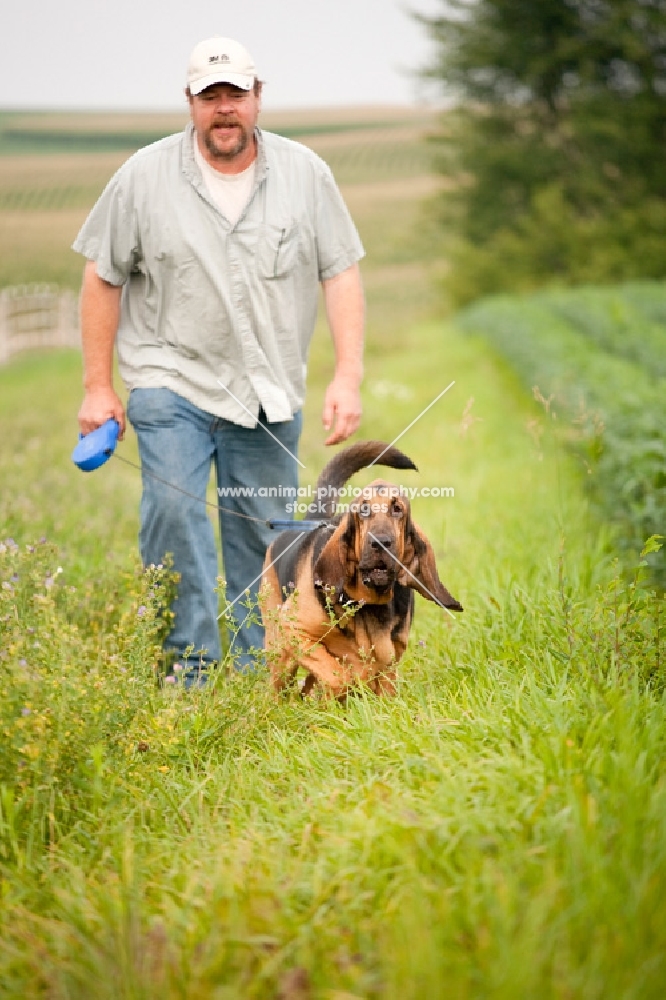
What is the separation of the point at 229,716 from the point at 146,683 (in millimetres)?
375

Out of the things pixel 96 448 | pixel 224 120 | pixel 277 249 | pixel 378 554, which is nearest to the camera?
pixel 378 554

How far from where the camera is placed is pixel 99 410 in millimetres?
4352

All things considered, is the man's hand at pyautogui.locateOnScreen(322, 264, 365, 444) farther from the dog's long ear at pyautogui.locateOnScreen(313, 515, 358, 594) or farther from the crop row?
the crop row

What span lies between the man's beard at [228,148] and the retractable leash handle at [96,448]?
3.91 feet

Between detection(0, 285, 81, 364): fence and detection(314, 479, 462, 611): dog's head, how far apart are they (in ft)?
78.1

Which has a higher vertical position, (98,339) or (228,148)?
(228,148)

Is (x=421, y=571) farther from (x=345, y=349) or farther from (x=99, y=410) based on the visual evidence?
(x=99, y=410)

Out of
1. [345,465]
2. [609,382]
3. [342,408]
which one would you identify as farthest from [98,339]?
[609,382]

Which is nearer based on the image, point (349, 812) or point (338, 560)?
point (349, 812)

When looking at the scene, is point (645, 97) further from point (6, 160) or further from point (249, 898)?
point (6, 160)

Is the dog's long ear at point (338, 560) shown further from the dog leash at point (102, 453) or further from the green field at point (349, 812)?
the green field at point (349, 812)

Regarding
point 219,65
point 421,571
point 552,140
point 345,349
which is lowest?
point 552,140

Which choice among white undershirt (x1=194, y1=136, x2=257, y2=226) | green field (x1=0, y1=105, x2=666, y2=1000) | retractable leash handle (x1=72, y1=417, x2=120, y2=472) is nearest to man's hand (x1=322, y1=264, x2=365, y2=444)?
white undershirt (x1=194, y1=136, x2=257, y2=226)

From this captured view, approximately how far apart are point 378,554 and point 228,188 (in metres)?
1.79
